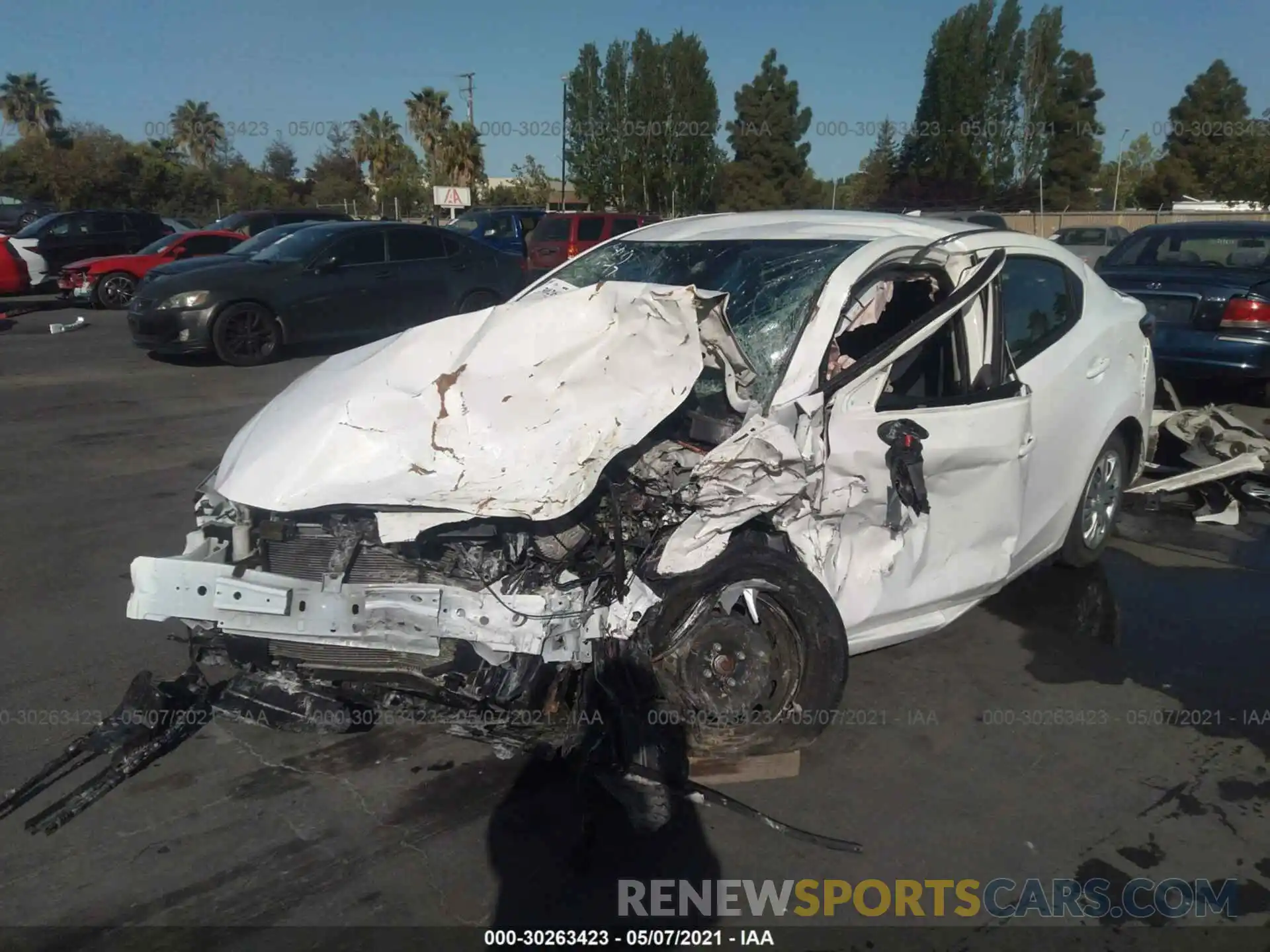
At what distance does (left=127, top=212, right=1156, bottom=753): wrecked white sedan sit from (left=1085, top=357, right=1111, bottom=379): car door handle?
928mm

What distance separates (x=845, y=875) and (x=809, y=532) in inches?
46.0

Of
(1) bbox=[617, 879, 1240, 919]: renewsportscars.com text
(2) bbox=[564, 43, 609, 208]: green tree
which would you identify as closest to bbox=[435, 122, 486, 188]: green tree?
(2) bbox=[564, 43, 609, 208]: green tree

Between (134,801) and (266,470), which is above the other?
(266,470)

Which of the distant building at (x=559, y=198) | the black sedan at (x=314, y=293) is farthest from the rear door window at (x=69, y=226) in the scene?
the distant building at (x=559, y=198)

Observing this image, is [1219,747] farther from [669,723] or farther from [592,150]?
[592,150]

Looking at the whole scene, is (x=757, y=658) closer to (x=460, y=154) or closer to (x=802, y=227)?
(x=802, y=227)

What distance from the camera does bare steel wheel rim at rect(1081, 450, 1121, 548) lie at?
532cm

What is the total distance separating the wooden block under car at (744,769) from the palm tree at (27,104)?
61312mm

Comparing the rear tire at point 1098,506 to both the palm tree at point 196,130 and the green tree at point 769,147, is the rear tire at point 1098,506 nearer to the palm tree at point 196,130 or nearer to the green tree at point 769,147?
the green tree at point 769,147

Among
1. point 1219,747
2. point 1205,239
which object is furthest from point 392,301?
point 1219,747

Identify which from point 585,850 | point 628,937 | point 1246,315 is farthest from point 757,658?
point 1246,315

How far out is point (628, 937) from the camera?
9.34 feet

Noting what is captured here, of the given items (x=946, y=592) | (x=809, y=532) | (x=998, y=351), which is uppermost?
(x=998, y=351)

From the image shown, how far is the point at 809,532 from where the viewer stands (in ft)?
12.1
